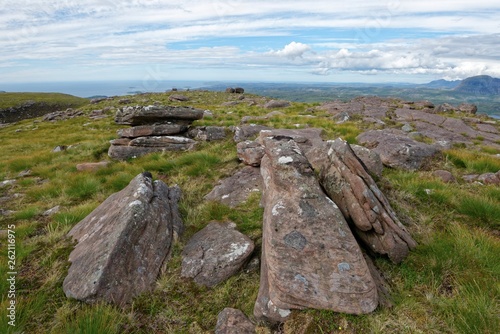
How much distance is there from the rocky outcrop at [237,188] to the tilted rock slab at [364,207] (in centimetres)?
311

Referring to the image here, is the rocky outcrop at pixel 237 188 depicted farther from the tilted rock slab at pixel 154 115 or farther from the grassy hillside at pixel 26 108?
the grassy hillside at pixel 26 108

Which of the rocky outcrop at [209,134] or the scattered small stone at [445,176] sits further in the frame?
the rocky outcrop at [209,134]

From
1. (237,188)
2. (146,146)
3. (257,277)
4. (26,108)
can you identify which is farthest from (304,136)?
(26,108)

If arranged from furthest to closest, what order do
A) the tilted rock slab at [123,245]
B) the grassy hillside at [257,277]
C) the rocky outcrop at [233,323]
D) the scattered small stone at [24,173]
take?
the scattered small stone at [24,173] < the tilted rock slab at [123,245] < the rocky outcrop at [233,323] < the grassy hillside at [257,277]

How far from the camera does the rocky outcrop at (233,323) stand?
531 cm

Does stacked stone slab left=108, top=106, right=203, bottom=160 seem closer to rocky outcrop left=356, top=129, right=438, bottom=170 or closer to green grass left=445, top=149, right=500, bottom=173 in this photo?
rocky outcrop left=356, top=129, right=438, bottom=170

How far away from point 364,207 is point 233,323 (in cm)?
410

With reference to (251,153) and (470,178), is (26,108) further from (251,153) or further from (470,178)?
(470,178)

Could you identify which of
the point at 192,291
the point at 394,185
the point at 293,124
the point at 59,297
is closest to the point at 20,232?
the point at 59,297

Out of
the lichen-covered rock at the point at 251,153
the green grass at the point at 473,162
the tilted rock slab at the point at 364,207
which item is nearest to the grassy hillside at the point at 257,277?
the tilted rock slab at the point at 364,207

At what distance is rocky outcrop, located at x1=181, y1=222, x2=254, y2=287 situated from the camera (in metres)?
6.69

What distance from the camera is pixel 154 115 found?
18375mm

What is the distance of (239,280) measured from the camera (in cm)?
664

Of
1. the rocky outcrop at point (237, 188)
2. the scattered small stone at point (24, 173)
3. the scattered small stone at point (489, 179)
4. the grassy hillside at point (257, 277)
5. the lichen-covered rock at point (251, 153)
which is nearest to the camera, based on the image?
the grassy hillside at point (257, 277)
